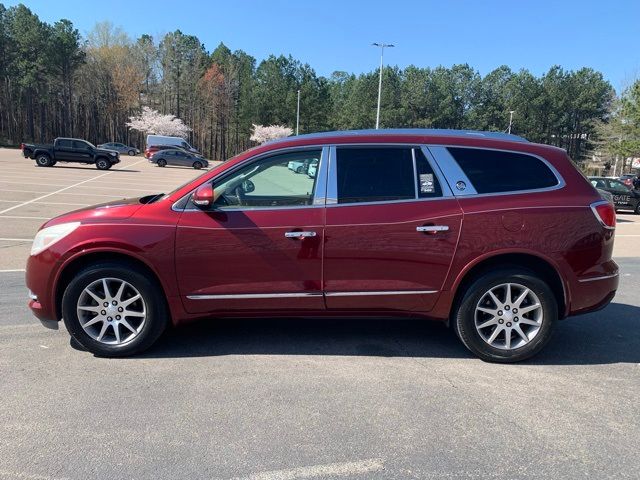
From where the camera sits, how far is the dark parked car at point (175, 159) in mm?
40375

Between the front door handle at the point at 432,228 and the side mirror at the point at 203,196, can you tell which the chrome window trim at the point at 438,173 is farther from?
the side mirror at the point at 203,196

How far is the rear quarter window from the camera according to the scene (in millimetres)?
4035

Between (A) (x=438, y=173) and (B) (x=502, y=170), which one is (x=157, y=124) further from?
(B) (x=502, y=170)

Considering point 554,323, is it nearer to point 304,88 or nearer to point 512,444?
point 512,444

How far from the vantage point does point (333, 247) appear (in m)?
3.89

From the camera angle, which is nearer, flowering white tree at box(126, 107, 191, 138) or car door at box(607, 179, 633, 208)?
car door at box(607, 179, 633, 208)

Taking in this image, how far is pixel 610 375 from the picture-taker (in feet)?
12.8

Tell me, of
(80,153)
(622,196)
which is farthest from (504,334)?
(80,153)

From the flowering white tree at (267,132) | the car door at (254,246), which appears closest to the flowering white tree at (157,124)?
the flowering white tree at (267,132)

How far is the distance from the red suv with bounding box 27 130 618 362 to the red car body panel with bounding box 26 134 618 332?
0.04 ft

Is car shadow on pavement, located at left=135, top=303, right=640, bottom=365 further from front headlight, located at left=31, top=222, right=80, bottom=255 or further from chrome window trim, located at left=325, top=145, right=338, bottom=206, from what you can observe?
chrome window trim, located at left=325, top=145, right=338, bottom=206

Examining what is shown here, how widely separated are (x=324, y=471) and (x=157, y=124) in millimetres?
76332

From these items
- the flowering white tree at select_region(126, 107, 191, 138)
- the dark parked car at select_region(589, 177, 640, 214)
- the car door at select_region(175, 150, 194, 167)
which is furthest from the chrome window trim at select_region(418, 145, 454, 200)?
the flowering white tree at select_region(126, 107, 191, 138)

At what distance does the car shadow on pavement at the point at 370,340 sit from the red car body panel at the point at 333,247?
49 centimetres
